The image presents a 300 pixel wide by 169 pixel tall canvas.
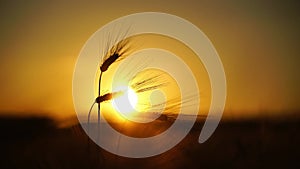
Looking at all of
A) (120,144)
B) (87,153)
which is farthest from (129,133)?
(87,153)

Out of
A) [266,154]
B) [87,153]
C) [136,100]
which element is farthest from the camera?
[266,154]

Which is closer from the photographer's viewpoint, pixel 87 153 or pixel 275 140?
pixel 87 153

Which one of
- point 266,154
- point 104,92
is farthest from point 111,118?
point 266,154

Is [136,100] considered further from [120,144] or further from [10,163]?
[10,163]

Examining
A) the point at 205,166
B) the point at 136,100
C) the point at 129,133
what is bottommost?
the point at 205,166

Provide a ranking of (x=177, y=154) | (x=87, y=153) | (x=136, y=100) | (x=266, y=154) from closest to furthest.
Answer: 1. (x=136, y=100)
2. (x=87, y=153)
3. (x=177, y=154)
4. (x=266, y=154)

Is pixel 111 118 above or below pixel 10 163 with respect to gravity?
above
